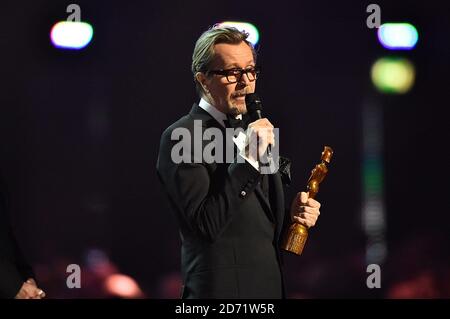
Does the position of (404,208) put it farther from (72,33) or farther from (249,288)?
(249,288)

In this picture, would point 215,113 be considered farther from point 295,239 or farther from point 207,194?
point 295,239

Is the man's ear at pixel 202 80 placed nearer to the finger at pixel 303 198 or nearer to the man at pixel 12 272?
the finger at pixel 303 198

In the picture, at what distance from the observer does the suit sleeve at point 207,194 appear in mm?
1956

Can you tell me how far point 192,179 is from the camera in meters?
1.99

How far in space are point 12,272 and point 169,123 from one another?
177 centimetres

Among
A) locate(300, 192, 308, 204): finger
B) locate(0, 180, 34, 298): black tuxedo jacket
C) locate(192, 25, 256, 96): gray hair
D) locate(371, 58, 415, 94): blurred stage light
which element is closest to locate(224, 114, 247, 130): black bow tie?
locate(192, 25, 256, 96): gray hair

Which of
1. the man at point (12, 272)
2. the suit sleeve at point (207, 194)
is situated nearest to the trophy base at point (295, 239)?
the suit sleeve at point (207, 194)

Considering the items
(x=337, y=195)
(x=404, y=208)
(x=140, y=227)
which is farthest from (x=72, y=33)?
(x=404, y=208)

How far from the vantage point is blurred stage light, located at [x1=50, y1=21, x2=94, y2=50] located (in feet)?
11.8

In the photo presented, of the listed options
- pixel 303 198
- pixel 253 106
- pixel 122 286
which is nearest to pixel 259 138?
pixel 253 106

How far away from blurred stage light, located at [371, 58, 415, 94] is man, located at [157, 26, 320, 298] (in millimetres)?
1868

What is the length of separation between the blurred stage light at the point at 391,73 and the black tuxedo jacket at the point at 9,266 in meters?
2.19

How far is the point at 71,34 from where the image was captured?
3.61m
